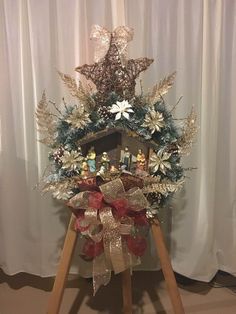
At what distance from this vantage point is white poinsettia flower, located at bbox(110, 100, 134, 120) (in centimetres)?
129

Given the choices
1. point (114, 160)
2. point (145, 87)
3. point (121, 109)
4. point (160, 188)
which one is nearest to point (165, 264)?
point (160, 188)

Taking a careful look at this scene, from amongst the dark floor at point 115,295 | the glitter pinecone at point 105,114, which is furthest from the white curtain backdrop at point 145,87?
the glitter pinecone at point 105,114

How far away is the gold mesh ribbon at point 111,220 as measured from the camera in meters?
1.26

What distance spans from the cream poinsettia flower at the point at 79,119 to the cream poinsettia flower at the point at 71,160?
0.09m

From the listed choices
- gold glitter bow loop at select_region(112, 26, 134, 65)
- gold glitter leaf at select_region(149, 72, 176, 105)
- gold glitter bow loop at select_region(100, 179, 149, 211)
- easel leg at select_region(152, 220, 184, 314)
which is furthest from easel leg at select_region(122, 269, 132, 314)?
gold glitter bow loop at select_region(112, 26, 134, 65)

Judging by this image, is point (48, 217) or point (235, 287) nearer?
point (48, 217)

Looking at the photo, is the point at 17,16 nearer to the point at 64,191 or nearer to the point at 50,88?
the point at 50,88

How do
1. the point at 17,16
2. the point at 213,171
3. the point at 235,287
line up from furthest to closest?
the point at 235,287
the point at 213,171
the point at 17,16

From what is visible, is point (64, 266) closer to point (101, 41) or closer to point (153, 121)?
point (153, 121)

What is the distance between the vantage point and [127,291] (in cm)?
162

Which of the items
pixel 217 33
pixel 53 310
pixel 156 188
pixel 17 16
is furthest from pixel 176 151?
pixel 17 16

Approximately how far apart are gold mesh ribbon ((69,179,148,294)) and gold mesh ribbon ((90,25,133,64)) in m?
0.44

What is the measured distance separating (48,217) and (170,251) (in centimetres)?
59

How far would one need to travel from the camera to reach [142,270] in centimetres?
192
